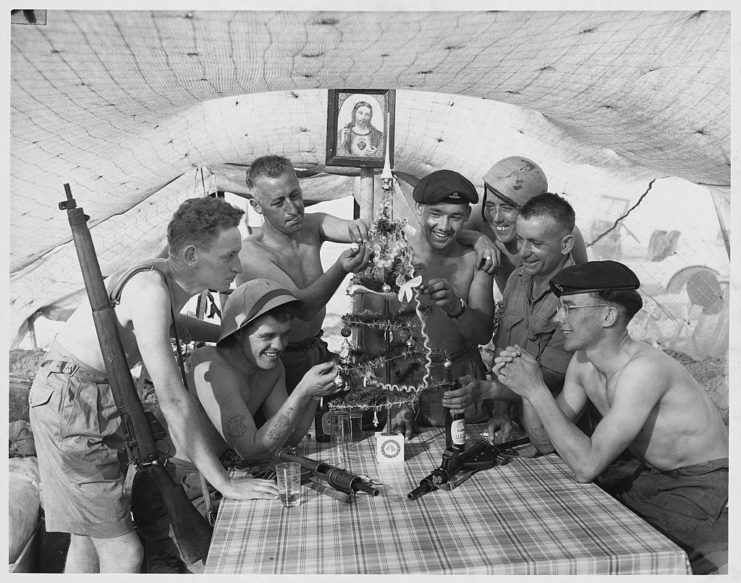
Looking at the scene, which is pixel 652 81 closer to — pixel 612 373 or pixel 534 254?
pixel 534 254

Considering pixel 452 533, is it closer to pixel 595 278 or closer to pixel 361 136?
pixel 595 278

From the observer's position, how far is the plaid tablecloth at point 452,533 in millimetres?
2143

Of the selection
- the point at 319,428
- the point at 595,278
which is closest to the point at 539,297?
the point at 595,278

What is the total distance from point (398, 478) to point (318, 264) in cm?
162

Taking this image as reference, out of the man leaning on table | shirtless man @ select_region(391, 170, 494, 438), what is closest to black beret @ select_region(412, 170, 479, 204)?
shirtless man @ select_region(391, 170, 494, 438)

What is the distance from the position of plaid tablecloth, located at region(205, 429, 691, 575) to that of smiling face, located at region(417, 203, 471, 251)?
1.35 meters

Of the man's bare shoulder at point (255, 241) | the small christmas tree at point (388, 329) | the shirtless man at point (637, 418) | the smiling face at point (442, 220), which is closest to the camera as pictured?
the shirtless man at point (637, 418)

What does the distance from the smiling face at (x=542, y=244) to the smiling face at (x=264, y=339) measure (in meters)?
1.39

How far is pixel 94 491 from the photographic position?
282 centimetres

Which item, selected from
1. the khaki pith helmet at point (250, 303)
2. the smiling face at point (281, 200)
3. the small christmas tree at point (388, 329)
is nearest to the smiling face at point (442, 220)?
the small christmas tree at point (388, 329)

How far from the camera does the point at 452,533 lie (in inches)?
91.4

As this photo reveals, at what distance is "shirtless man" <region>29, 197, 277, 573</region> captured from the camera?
8.63 feet

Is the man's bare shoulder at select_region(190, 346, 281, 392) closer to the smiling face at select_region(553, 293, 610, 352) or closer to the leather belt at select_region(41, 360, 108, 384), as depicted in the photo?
the leather belt at select_region(41, 360, 108, 384)

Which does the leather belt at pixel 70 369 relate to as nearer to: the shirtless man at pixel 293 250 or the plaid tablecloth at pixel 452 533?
the plaid tablecloth at pixel 452 533
